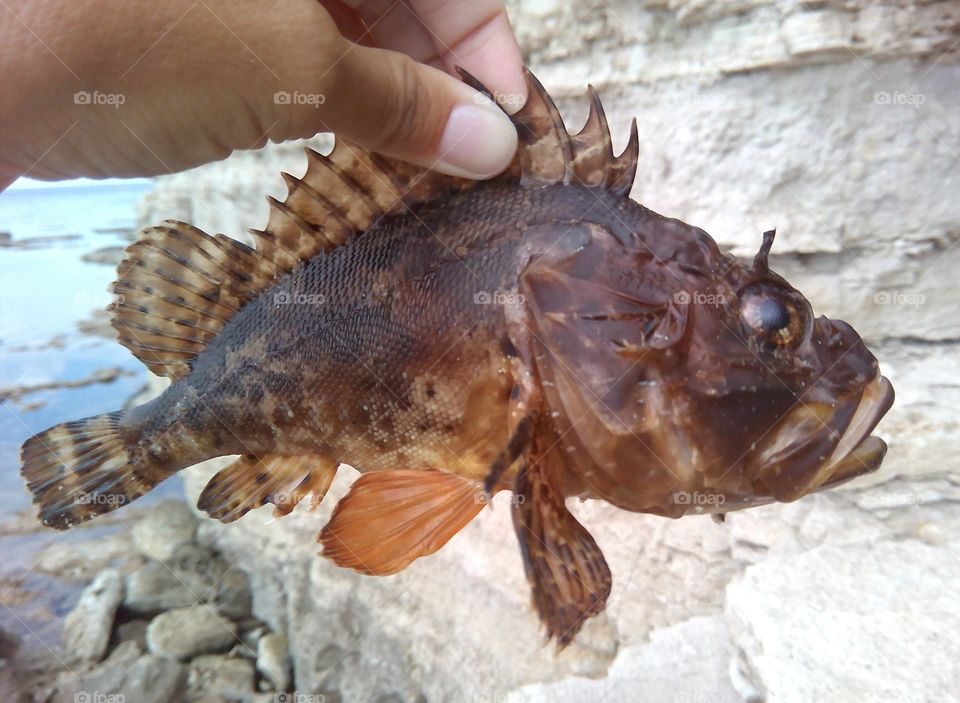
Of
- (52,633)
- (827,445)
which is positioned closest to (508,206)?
(827,445)

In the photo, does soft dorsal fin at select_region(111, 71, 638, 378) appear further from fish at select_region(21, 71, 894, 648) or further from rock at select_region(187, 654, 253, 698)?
rock at select_region(187, 654, 253, 698)

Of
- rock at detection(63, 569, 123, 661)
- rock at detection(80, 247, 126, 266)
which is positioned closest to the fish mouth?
rock at detection(63, 569, 123, 661)

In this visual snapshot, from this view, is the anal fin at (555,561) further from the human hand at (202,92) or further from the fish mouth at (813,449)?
the human hand at (202,92)

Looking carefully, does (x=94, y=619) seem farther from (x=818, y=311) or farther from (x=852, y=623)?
(x=818, y=311)

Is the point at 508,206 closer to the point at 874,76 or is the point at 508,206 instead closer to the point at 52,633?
the point at 874,76

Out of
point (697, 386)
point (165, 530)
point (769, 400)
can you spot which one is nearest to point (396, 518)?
point (697, 386)
